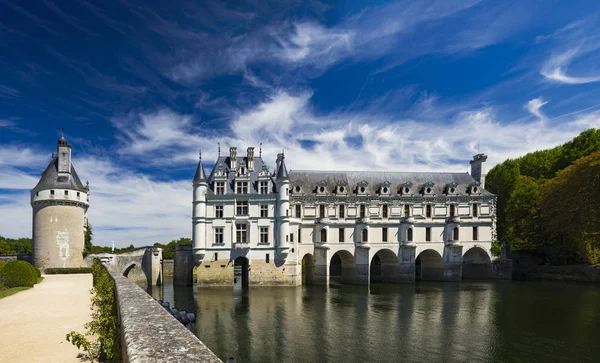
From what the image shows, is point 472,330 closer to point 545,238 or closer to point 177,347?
point 177,347

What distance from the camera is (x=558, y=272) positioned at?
42062 millimetres

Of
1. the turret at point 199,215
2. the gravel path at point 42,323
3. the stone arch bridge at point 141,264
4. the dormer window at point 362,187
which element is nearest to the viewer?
Result: the gravel path at point 42,323

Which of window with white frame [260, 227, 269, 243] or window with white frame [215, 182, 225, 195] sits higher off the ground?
window with white frame [215, 182, 225, 195]

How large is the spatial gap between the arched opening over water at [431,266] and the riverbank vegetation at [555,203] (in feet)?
38.1

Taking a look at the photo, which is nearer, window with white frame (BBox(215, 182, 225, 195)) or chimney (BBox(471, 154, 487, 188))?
window with white frame (BBox(215, 182, 225, 195))

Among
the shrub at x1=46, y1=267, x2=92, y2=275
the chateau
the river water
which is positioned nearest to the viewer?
the river water

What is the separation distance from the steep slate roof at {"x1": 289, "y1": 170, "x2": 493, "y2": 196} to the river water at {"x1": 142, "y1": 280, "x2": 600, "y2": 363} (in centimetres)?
1211

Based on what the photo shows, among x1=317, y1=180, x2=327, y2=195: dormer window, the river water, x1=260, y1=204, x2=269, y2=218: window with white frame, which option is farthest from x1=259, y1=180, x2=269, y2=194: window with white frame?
the river water

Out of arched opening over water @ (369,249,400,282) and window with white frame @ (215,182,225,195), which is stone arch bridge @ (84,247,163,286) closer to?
window with white frame @ (215,182,225,195)

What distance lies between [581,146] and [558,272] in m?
17.4

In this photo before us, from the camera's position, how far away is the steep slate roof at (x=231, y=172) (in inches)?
1455

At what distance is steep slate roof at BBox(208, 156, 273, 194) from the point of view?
3697 centimetres

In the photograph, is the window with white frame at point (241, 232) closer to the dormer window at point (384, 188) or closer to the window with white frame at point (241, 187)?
the window with white frame at point (241, 187)

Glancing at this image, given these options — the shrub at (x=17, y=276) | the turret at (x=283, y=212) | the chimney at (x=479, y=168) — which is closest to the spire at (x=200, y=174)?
the turret at (x=283, y=212)
